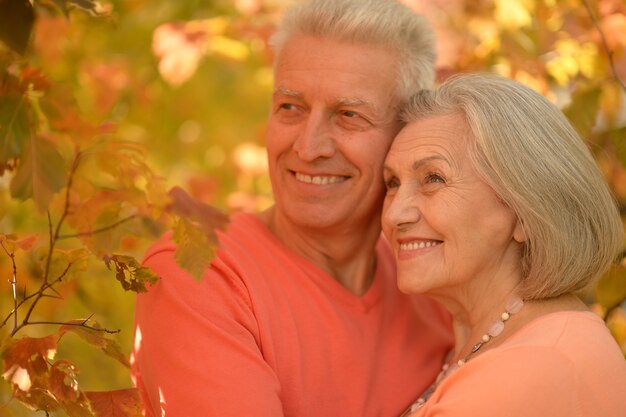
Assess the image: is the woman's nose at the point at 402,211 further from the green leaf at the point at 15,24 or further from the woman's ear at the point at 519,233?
the green leaf at the point at 15,24

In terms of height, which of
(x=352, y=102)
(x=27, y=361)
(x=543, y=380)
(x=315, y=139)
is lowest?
(x=543, y=380)

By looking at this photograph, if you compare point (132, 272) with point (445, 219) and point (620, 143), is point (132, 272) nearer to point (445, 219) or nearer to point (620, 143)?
point (445, 219)

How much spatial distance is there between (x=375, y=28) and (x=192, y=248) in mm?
1184

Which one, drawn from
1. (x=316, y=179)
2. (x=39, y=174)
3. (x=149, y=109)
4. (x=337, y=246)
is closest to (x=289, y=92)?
(x=316, y=179)

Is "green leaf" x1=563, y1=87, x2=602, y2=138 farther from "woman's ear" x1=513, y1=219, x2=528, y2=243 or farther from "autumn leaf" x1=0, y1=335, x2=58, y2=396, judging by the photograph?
"autumn leaf" x1=0, y1=335, x2=58, y2=396

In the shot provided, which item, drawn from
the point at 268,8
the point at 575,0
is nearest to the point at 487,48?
the point at 575,0

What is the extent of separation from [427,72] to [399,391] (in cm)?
103

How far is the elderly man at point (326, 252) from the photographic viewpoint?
8.51ft

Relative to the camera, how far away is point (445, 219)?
2.58m

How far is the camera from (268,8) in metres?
4.48

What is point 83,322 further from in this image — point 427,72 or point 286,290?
point 427,72

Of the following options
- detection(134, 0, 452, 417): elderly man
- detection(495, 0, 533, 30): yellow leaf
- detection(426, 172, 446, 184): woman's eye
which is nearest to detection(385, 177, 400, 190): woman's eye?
detection(134, 0, 452, 417): elderly man

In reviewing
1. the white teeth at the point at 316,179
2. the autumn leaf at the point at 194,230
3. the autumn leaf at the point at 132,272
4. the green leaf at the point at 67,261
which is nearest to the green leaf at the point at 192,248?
the autumn leaf at the point at 194,230

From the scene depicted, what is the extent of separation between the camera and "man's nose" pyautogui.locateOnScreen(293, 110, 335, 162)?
9.29 ft
